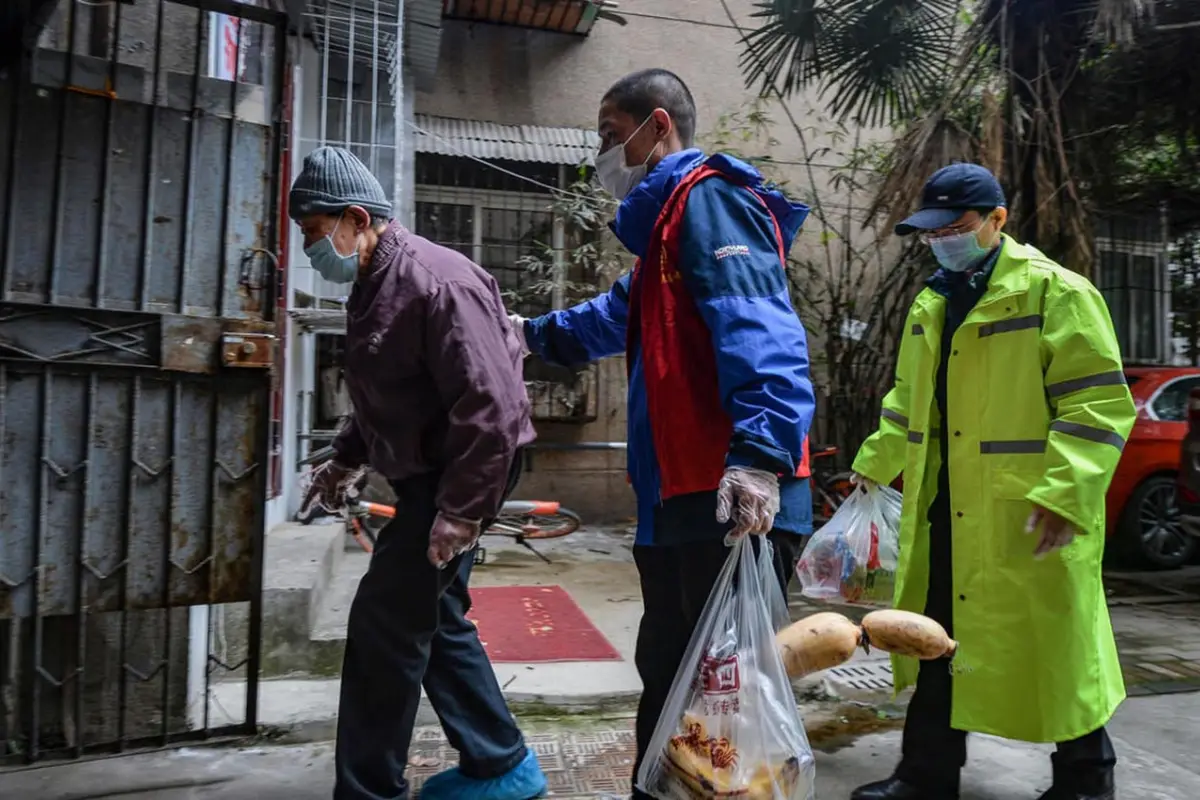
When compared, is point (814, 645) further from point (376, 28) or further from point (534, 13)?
point (534, 13)

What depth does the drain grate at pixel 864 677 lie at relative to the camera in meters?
3.52

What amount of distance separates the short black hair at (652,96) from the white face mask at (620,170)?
4 centimetres

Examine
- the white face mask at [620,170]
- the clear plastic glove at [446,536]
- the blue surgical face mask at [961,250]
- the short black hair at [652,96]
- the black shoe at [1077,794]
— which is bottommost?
the black shoe at [1077,794]

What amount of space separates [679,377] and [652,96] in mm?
729

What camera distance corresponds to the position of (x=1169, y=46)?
5.72m

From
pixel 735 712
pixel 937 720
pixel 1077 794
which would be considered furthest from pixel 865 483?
pixel 735 712

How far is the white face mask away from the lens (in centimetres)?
224

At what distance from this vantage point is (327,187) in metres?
2.16

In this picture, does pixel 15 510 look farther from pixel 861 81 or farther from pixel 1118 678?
pixel 861 81

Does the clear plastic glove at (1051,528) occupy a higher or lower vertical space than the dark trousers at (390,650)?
higher

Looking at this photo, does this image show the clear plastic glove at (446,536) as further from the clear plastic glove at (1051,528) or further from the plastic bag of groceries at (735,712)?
the clear plastic glove at (1051,528)

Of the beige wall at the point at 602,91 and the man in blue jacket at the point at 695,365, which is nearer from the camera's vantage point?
the man in blue jacket at the point at 695,365

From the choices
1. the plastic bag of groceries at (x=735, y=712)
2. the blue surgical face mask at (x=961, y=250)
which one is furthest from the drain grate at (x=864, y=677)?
the plastic bag of groceries at (x=735, y=712)

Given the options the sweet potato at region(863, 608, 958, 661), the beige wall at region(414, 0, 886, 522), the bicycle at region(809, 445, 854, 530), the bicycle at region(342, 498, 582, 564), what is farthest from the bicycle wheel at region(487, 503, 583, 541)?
the sweet potato at region(863, 608, 958, 661)
